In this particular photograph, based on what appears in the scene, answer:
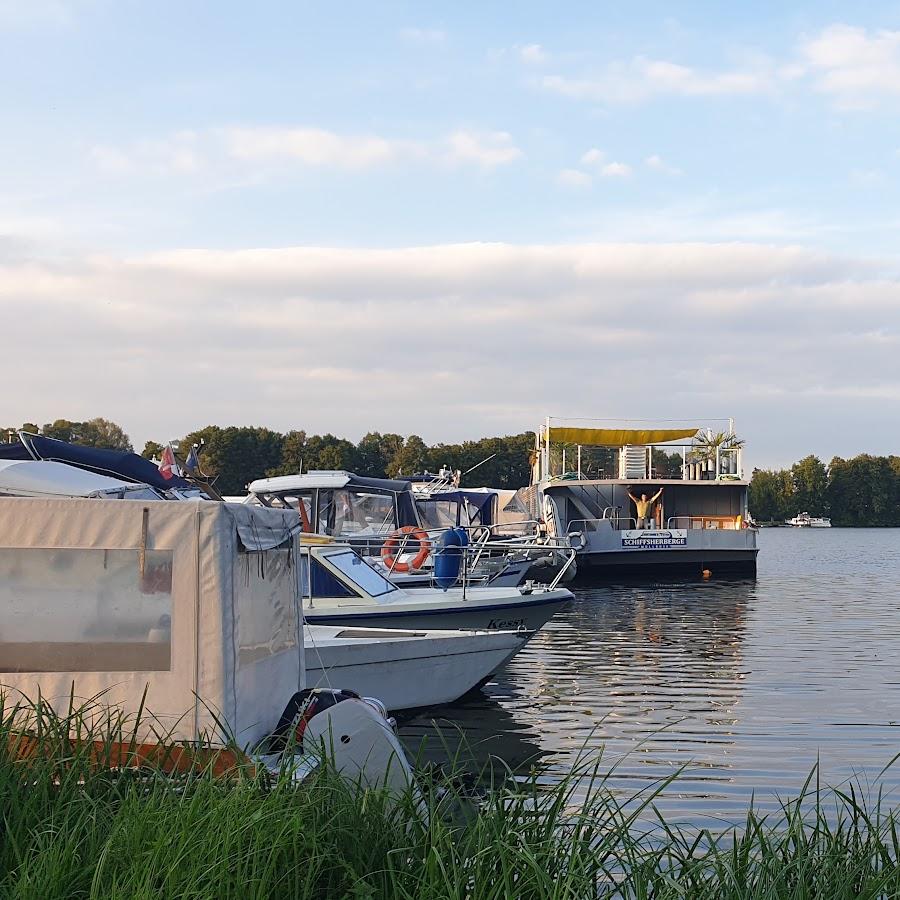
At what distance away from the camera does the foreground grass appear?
15.4ft

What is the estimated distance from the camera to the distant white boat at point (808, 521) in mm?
143875

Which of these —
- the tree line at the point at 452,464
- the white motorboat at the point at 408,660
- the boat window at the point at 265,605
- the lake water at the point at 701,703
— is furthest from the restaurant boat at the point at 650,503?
the tree line at the point at 452,464

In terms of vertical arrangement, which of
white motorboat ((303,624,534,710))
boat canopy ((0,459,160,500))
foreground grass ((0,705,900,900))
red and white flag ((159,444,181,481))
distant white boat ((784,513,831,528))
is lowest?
distant white boat ((784,513,831,528))

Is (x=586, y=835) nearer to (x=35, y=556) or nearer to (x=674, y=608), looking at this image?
(x=35, y=556)

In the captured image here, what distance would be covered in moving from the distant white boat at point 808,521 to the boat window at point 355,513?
12495 cm

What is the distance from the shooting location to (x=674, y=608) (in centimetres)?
2941

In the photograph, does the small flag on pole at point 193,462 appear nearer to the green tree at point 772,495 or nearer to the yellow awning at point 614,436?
the yellow awning at point 614,436

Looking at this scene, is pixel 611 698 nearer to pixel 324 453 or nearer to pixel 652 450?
pixel 652 450

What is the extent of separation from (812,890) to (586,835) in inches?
40.1

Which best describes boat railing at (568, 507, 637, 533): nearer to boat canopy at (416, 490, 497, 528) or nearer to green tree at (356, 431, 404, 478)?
boat canopy at (416, 490, 497, 528)

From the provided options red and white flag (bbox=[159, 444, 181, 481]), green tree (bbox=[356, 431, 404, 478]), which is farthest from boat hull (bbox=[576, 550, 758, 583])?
green tree (bbox=[356, 431, 404, 478])

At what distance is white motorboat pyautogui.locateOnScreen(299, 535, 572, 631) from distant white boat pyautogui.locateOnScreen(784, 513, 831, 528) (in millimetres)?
132237

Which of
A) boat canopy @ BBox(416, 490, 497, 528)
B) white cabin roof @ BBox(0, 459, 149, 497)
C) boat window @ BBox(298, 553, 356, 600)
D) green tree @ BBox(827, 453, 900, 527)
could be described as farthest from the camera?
green tree @ BBox(827, 453, 900, 527)

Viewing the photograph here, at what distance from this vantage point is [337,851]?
5086 mm
